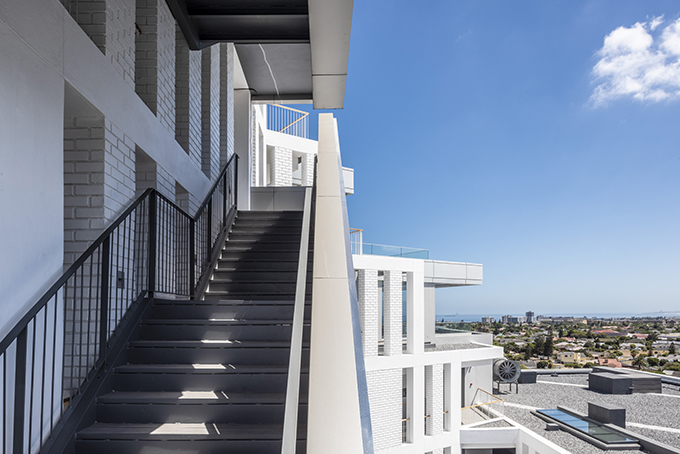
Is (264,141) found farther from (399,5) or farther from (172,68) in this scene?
(399,5)

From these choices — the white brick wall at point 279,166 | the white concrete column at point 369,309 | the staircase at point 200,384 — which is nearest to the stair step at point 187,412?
the staircase at point 200,384

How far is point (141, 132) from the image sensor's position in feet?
14.0

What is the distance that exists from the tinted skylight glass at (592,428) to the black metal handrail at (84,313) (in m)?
10.9

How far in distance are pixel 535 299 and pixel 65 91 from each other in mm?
120073

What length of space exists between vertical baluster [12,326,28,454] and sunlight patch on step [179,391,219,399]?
2.85 ft

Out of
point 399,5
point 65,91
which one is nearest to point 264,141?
point 65,91

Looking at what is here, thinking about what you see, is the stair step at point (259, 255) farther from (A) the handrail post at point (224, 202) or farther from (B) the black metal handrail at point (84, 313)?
(A) the handrail post at point (224, 202)

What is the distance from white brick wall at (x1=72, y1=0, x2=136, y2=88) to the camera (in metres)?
3.62

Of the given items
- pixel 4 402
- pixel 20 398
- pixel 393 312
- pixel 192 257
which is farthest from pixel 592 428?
pixel 4 402

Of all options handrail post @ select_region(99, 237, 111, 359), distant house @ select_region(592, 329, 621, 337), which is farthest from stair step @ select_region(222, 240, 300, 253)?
distant house @ select_region(592, 329, 621, 337)

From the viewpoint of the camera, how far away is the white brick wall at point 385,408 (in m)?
11.5

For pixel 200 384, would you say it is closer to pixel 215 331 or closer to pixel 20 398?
pixel 215 331

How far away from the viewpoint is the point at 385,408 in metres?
11.6

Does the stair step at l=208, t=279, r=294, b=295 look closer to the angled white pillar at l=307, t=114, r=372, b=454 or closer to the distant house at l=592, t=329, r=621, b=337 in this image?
the angled white pillar at l=307, t=114, r=372, b=454
